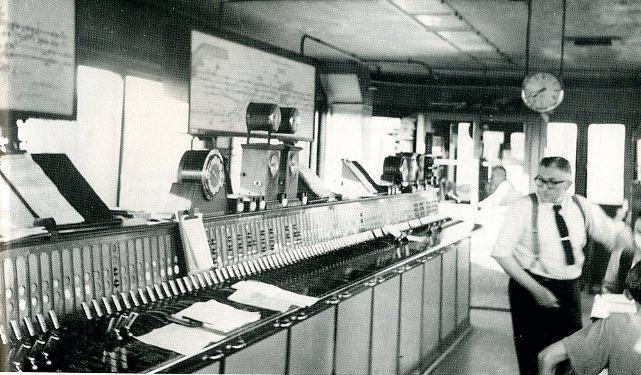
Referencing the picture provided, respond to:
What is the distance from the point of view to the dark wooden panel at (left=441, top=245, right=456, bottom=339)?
4.98 meters

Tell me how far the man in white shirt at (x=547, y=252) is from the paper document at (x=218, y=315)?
1.78 metres

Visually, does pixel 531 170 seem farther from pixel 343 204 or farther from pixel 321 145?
pixel 343 204

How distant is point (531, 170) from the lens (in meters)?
8.22

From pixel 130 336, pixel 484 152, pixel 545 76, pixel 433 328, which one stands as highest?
pixel 545 76

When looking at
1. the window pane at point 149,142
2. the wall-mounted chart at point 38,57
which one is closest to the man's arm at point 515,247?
the wall-mounted chart at point 38,57

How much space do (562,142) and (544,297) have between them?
5.25 meters

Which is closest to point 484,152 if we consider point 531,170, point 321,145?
point 531,170

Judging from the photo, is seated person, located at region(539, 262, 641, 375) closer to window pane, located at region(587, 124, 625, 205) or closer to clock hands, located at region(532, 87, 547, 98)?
clock hands, located at region(532, 87, 547, 98)

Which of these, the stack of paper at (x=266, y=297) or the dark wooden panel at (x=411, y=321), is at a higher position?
the stack of paper at (x=266, y=297)

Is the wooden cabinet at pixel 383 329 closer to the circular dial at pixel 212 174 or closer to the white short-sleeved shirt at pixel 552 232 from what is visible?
the white short-sleeved shirt at pixel 552 232

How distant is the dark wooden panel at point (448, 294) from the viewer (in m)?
4.98

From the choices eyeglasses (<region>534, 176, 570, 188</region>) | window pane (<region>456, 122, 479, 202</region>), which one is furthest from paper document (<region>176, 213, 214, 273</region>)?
window pane (<region>456, 122, 479, 202</region>)

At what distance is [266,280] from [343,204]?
4.27 feet

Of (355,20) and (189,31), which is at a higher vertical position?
(355,20)
